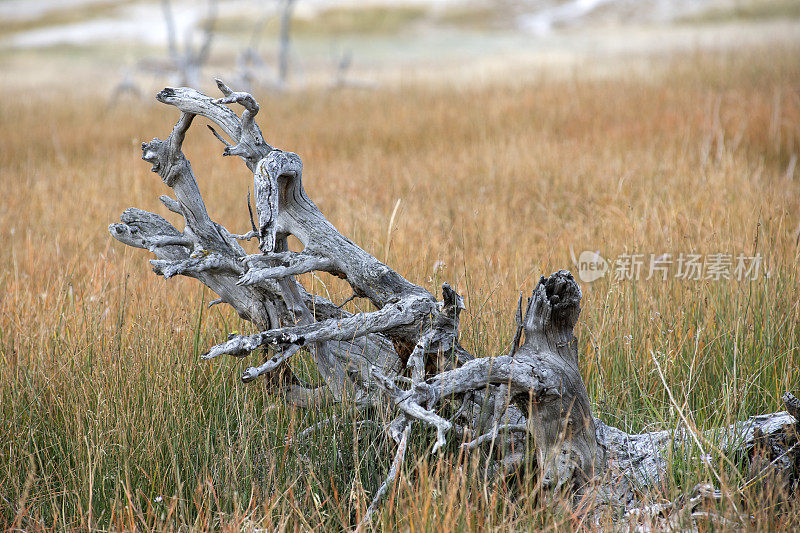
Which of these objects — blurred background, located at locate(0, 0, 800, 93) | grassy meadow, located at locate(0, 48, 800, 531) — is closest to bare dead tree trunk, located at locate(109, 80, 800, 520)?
grassy meadow, located at locate(0, 48, 800, 531)

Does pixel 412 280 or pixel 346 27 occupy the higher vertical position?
pixel 346 27

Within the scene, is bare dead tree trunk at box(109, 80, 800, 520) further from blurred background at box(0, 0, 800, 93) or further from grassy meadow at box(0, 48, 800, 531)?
blurred background at box(0, 0, 800, 93)

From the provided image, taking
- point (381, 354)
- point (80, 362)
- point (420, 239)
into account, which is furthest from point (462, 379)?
point (420, 239)

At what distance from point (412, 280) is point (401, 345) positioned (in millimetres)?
1077

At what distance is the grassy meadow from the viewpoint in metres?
1.89

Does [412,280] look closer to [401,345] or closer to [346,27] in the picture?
[401,345]

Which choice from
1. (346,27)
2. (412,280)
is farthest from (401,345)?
(346,27)

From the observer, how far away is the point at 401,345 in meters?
2.07

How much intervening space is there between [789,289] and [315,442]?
2151 millimetres

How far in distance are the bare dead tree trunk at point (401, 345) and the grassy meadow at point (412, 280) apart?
0.11m

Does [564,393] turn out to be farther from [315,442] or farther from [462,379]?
[315,442]

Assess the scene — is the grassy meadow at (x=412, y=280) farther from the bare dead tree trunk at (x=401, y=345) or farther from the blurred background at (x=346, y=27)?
the blurred background at (x=346, y=27)

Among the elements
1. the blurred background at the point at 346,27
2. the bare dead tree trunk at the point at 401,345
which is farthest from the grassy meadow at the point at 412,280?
the blurred background at the point at 346,27

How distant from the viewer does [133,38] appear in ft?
144
